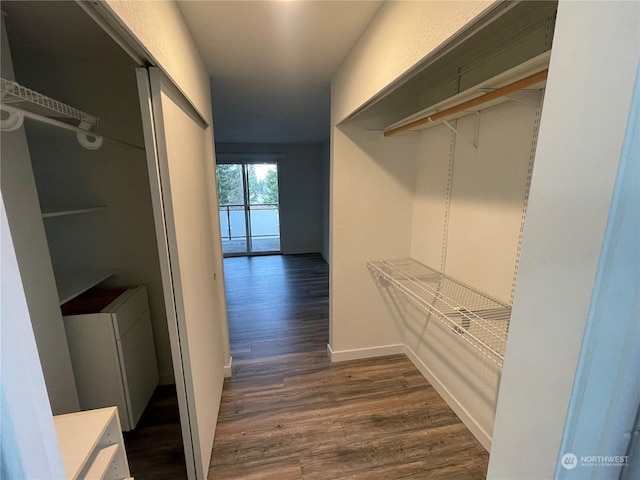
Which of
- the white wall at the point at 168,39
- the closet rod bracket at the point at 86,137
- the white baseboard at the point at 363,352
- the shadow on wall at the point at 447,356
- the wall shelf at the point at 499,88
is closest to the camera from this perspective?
the white wall at the point at 168,39

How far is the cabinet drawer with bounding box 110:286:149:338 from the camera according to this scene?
179 centimetres

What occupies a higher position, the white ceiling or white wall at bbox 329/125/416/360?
the white ceiling

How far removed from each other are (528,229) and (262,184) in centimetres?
634

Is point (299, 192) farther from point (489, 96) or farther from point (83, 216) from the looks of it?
point (489, 96)

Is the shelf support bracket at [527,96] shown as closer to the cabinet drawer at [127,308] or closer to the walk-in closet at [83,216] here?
the walk-in closet at [83,216]

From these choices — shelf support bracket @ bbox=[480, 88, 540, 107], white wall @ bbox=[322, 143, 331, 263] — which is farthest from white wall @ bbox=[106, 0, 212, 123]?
white wall @ bbox=[322, 143, 331, 263]

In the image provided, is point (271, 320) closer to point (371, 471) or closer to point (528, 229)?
point (371, 471)

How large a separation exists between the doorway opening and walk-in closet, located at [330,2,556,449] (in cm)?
431

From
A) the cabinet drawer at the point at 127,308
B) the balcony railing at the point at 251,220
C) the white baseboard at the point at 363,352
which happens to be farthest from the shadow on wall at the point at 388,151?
the balcony railing at the point at 251,220

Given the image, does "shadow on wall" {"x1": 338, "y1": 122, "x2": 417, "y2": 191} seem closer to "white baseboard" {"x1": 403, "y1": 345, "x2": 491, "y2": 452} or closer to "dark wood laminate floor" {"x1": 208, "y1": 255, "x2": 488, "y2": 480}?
"white baseboard" {"x1": 403, "y1": 345, "x2": 491, "y2": 452}

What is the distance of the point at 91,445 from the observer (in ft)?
2.74

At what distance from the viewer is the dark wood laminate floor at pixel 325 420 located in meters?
1.63

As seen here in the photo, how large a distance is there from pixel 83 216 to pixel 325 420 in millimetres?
2217

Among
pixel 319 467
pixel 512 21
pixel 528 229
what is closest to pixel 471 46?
pixel 512 21
